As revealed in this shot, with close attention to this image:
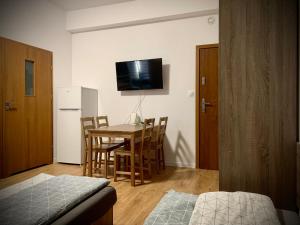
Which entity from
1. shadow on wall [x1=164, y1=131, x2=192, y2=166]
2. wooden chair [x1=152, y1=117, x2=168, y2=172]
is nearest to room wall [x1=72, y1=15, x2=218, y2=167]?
shadow on wall [x1=164, y1=131, x2=192, y2=166]

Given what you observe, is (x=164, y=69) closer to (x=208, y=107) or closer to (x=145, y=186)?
(x=208, y=107)

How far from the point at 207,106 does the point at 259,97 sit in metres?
2.14

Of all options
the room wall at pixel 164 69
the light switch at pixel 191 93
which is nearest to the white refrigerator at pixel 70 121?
the room wall at pixel 164 69

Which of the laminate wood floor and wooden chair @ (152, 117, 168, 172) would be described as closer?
the laminate wood floor

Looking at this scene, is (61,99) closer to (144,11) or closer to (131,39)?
(131,39)

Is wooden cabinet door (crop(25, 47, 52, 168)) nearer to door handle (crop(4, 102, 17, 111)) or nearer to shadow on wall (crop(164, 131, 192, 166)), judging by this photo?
door handle (crop(4, 102, 17, 111))

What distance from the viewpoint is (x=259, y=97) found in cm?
166

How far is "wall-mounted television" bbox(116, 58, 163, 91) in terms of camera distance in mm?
3982

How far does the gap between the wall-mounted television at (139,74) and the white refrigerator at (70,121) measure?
2.27ft

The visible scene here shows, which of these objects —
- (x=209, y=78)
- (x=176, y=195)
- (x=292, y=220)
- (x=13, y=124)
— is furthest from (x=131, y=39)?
(x=292, y=220)

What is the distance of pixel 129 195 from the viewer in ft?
8.55

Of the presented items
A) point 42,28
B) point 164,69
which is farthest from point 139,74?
point 42,28

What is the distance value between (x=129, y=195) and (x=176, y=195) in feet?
4.03

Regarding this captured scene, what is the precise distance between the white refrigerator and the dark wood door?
2066 millimetres
